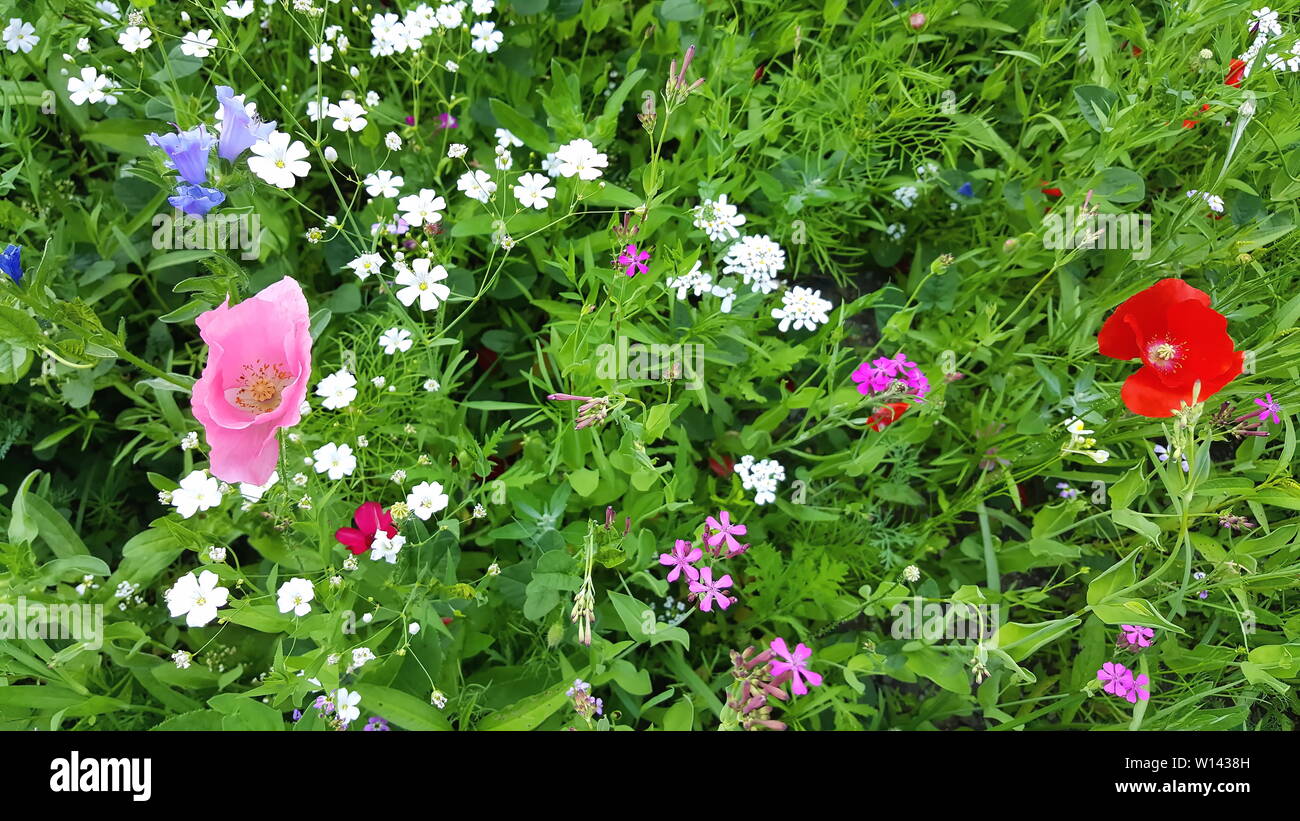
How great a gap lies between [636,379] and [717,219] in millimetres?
426

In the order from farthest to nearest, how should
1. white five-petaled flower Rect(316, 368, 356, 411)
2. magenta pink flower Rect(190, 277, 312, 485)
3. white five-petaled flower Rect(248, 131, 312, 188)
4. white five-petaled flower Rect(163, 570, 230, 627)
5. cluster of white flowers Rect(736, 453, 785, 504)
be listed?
cluster of white flowers Rect(736, 453, 785, 504), white five-petaled flower Rect(316, 368, 356, 411), white five-petaled flower Rect(248, 131, 312, 188), white five-petaled flower Rect(163, 570, 230, 627), magenta pink flower Rect(190, 277, 312, 485)

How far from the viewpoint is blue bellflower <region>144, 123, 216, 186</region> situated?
122 cm

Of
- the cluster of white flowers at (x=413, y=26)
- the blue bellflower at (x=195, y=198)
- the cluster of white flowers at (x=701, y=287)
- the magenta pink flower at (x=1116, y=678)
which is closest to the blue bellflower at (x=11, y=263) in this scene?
the blue bellflower at (x=195, y=198)

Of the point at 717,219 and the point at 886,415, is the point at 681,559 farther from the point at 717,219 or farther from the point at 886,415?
the point at 717,219

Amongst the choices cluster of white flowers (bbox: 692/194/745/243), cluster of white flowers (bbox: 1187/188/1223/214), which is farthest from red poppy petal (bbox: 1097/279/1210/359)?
cluster of white flowers (bbox: 692/194/745/243)

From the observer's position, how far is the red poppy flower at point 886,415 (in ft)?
5.70

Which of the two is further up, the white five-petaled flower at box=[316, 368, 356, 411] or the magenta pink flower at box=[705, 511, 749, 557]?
the white five-petaled flower at box=[316, 368, 356, 411]

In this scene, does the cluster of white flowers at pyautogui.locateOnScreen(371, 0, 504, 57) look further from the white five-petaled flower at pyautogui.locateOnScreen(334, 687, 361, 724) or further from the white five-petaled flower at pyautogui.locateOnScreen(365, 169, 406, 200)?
the white five-petaled flower at pyautogui.locateOnScreen(334, 687, 361, 724)

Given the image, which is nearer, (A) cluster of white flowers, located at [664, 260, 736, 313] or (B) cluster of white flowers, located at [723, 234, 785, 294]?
(A) cluster of white flowers, located at [664, 260, 736, 313]

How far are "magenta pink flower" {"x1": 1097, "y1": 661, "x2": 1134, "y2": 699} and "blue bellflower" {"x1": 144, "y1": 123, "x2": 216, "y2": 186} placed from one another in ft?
6.10

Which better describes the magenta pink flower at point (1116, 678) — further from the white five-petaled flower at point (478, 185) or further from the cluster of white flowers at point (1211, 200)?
the white five-petaled flower at point (478, 185)
